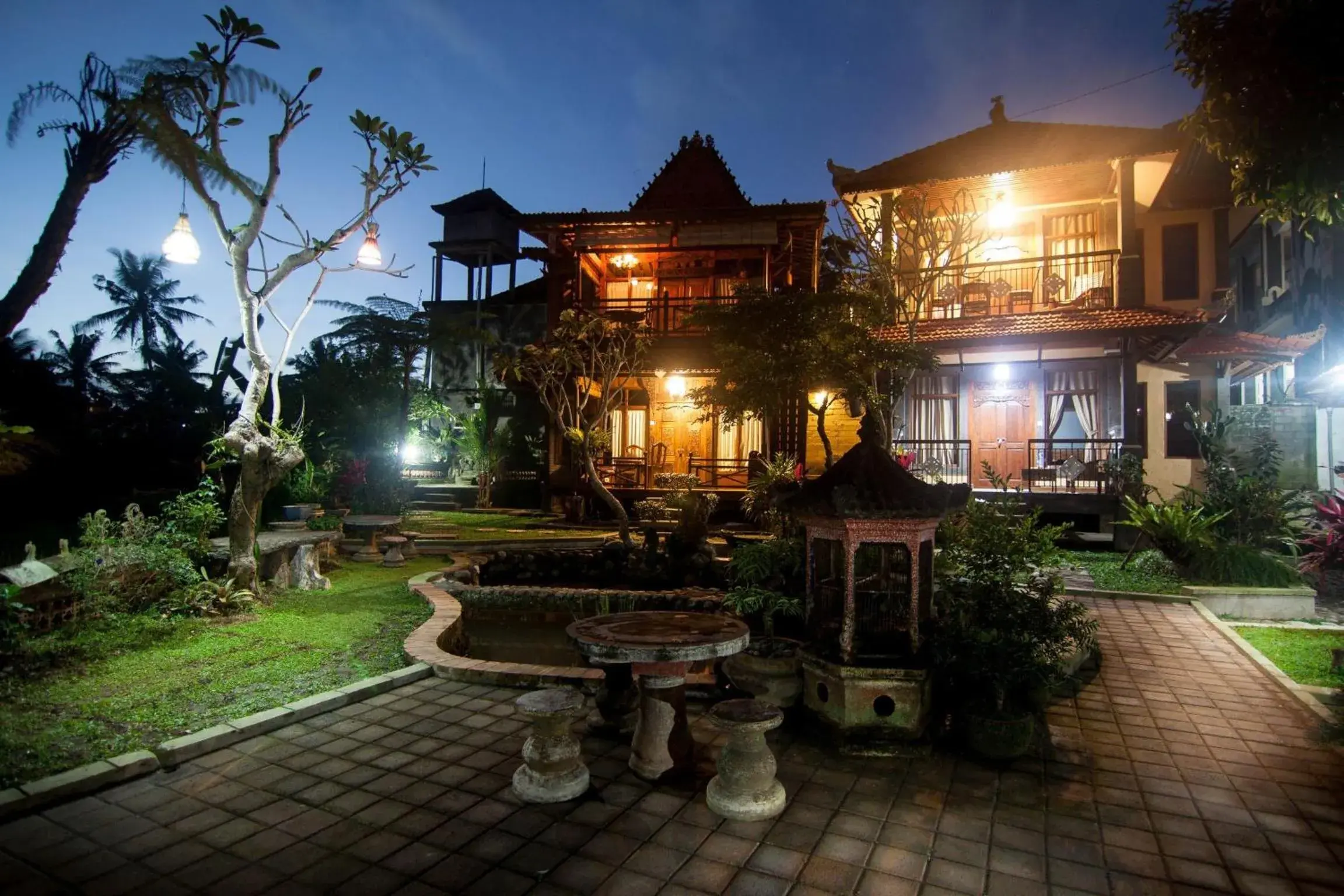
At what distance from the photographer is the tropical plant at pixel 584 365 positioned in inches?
602

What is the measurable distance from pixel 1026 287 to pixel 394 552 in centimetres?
1555

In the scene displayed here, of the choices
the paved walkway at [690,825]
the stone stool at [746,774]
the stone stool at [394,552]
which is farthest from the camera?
the stone stool at [394,552]

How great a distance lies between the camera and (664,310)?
1955cm

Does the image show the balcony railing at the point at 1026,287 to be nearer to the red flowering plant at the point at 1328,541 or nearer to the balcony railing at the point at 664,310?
the balcony railing at the point at 664,310

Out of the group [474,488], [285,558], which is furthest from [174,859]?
[474,488]

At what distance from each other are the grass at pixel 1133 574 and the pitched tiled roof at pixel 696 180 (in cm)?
1620

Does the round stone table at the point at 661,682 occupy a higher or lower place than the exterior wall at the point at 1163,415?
lower

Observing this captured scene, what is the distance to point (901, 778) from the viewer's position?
4.63 meters

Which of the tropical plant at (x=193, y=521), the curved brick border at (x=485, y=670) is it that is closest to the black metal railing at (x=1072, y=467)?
the curved brick border at (x=485, y=670)

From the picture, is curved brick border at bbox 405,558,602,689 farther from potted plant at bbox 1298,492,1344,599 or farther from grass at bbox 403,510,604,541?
potted plant at bbox 1298,492,1344,599

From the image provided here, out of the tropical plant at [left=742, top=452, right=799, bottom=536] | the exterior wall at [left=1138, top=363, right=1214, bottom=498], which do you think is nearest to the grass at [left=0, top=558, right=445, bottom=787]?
the tropical plant at [left=742, top=452, right=799, bottom=536]

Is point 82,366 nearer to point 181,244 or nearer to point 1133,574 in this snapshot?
point 181,244

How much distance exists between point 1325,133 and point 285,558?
40.1 feet

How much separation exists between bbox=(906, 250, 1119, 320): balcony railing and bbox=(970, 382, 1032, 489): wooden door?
184 centimetres
